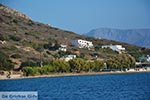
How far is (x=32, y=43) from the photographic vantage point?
114 meters

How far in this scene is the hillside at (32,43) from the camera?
9650 centimetres

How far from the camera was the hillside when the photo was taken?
96.5m

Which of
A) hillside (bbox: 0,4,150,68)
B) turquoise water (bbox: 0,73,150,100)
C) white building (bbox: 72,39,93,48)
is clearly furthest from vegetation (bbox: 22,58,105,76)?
white building (bbox: 72,39,93,48)

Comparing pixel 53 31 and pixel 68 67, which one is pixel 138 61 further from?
pixel 53 31

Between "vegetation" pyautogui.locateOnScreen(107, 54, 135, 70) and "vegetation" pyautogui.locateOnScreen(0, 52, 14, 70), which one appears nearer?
"vegetation" pyautogui.locateOnScreen(0, 52, 14, 70)

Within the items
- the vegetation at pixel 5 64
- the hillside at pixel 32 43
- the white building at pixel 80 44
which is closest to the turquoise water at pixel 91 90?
the vegetation at pixel 5 64

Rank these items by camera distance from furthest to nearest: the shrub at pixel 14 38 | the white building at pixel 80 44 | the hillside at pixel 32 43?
Result: the white building at pixel 80 44 → the shrub at pixel 14 38 → the hillside at pixel 32 43

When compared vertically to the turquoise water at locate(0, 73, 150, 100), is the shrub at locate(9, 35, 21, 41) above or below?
above

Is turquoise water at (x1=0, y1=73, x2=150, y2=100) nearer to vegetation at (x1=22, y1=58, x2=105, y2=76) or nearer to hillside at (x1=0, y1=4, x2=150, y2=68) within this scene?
vegetation at (x1=22, y1=58, x2=105, y2=76)

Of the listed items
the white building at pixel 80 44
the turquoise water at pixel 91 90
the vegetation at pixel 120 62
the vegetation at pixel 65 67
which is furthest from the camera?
the white building at pixel 80 44

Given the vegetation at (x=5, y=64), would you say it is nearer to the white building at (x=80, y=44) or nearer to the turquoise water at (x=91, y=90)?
the turquoise water at (x=91, y=90)

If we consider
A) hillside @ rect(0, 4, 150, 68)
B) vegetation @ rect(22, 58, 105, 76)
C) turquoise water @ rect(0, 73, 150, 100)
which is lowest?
turquoise water @ rect(0, 73, 150, 100)

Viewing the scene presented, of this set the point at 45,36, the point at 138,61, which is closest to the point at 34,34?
the point at 45,36

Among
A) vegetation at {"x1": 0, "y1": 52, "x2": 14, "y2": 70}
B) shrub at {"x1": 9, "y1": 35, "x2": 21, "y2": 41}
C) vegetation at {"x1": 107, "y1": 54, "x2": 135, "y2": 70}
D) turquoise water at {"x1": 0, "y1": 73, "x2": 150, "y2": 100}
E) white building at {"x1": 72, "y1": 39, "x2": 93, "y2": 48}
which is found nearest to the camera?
turquoise water at {"x1": 0, "y1": 73, "x2": 150, "y2": 100}
